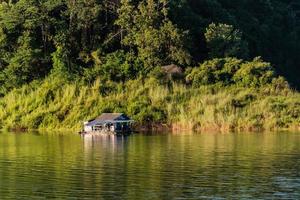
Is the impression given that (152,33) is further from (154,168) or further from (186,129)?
(154,168)

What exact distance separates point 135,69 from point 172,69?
3.42m

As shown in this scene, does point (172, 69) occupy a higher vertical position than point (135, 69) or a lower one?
lower

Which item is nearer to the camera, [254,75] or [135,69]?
[254,75]

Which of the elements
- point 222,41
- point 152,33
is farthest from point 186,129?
point 222,41

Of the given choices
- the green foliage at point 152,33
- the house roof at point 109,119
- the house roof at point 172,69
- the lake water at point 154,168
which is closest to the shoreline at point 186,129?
the house roof at point 109,119

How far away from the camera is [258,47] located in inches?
3147

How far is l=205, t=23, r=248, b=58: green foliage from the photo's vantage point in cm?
6781

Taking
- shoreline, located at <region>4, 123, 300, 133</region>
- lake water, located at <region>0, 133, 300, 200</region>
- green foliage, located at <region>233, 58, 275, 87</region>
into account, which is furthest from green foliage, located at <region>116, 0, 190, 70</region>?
lake water, located at <region>0, 133, 300, 200</region>

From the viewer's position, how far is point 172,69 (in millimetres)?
65938

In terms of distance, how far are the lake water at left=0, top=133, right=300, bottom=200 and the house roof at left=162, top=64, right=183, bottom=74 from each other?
17.8 m

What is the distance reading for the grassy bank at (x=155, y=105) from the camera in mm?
58031

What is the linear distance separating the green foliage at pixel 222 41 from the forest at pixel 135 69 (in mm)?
92

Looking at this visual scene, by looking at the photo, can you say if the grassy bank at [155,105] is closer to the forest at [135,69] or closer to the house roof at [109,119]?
the forest at [135,69]

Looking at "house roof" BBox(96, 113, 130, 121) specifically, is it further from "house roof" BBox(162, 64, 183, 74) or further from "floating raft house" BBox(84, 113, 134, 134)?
"house roof" BBox(162, 64, 183, 74)
